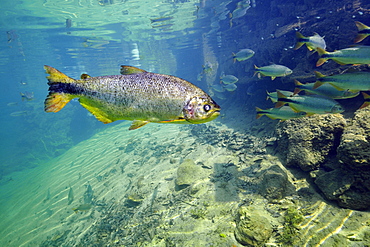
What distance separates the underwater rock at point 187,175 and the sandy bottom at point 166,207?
0.05 m

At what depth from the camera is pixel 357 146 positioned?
2.86 m

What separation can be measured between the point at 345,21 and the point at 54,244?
14127mm

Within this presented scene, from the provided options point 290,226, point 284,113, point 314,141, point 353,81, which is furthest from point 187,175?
point 353,81

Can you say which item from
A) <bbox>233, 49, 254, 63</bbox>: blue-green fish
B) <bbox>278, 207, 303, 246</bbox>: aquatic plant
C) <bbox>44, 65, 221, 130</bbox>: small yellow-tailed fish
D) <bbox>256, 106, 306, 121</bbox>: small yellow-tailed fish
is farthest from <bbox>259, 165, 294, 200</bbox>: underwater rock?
<bbox>233, 49, 254, 63</bbox>: blue-green fish

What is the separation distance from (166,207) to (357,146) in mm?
4376

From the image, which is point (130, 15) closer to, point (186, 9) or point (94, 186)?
point (186, 9)

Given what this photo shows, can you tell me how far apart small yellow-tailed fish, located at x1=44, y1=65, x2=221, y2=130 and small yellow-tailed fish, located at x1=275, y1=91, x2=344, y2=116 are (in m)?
2.43

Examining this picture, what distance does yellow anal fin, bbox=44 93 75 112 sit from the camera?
162cm

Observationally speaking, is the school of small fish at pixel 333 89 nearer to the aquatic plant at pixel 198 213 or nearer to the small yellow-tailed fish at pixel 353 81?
the small yellow-tailed fish at pixel 353 81

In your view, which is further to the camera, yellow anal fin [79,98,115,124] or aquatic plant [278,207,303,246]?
aquatic plant [278,207,303,246]

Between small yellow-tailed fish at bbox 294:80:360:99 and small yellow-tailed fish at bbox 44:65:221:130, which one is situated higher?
small yellow-tailed fish at bbox 44:65:221:130

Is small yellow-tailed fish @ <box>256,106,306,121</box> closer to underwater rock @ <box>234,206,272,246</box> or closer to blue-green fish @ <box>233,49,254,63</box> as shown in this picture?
underwater rock @ <box>234,206,272,246</box>

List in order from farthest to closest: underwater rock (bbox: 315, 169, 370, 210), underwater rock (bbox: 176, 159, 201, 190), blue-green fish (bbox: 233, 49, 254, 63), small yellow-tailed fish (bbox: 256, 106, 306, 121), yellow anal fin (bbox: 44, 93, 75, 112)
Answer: blue-green fish (bbox: 233, 49, 254, 63) < underwater rock (bbox: 176, 159, 201, 190) < small yellow-tailed fish (bbox: 256, 106, 306, 121) < underwater rock (bbox: 315, 169, 370, 210) < yellow anal fin (bbox: 44, 93, 75, 112)

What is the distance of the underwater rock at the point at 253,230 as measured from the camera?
106 inches
